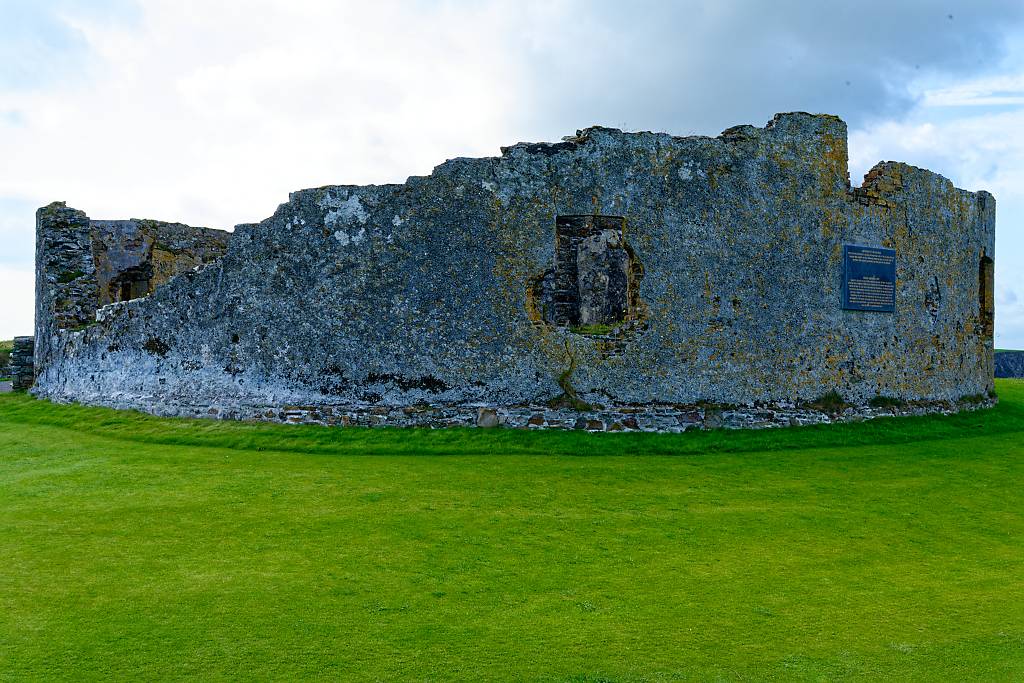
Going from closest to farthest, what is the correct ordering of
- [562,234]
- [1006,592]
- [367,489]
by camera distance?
[1006,592], [367,489], [562,234]

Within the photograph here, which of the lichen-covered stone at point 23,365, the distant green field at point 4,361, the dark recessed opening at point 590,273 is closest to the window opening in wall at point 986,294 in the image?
the dark recessed opening at point 590,273

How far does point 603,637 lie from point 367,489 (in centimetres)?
452

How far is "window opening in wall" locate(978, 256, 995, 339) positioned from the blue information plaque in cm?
401

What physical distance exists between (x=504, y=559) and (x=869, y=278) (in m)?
9.71

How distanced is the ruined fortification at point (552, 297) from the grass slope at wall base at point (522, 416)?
0.10 feet

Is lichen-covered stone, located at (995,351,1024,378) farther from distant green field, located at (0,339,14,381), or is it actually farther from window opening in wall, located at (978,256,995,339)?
distant green field, located at (0,339,14,381)

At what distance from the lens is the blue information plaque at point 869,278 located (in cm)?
1361

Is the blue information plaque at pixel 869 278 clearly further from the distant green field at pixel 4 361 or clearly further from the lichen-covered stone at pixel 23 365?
the distant green field at pixel 4 361

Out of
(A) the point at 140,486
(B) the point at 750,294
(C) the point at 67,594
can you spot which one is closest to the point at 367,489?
(A) the point at 140,486

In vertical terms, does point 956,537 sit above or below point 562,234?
below

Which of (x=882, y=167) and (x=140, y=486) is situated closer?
(x=140, y=486)

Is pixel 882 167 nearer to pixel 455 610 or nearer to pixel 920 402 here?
pixel 920 402

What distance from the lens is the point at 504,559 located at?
6.70 m

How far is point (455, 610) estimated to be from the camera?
555 centimetres
